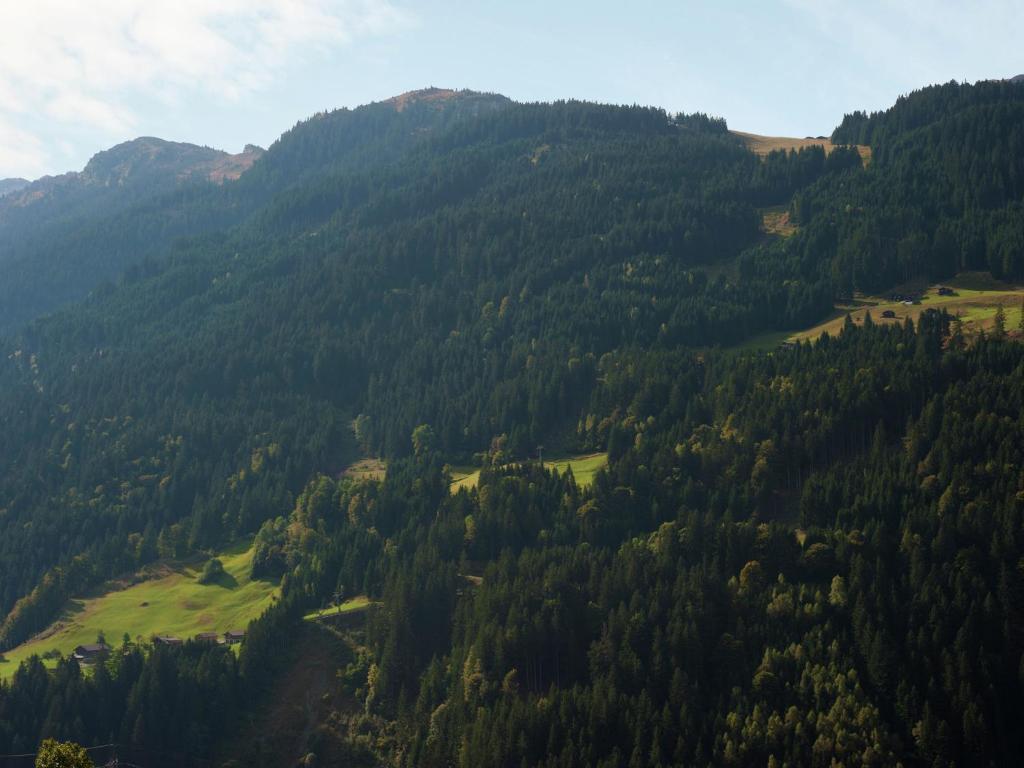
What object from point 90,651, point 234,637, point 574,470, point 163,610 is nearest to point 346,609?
point 234,637

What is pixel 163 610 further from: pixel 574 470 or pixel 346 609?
pixel 574 470

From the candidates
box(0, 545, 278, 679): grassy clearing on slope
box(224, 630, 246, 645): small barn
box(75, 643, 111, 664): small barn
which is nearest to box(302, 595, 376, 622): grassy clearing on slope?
box(224, 630, 246, 645): small barn

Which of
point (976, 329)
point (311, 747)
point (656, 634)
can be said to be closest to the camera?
point (656, 634)

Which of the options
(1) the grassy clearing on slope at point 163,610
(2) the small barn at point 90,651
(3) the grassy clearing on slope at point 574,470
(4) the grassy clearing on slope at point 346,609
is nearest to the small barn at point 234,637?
(1) the grassy clearing on slope at point 163,610

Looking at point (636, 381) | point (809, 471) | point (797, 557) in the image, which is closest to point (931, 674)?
point (797, 557)

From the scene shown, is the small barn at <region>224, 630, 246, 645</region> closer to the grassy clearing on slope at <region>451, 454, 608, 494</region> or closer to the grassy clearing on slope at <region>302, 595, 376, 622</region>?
the grassy clearing on slope at <region>302, 595, 376, 622</region>

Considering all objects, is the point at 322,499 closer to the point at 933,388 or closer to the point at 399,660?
the point at 399,660
